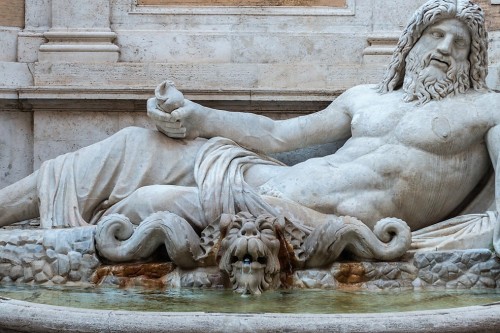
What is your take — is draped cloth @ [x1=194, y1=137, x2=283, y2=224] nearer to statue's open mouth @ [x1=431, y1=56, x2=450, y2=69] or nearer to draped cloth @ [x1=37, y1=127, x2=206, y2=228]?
draped cloth @ [x1=37, y1=127, x2=206, y2=228]

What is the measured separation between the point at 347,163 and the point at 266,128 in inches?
22.1

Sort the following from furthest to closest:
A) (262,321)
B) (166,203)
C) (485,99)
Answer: (485,99) → (166,203) → (262,321)

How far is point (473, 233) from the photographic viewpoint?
240 inches

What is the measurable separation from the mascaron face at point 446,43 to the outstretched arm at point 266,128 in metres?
0.60

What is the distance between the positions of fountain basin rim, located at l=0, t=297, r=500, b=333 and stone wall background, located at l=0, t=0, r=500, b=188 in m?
3.16

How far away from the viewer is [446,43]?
647 centimetres

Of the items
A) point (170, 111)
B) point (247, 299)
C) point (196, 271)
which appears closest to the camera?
point (247, 299)

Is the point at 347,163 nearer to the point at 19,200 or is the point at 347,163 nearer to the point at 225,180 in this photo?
the point at 225,180

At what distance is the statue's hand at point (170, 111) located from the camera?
6.58 m

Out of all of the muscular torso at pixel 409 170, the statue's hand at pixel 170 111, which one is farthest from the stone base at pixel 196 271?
the statue's hand at pixel 170 111

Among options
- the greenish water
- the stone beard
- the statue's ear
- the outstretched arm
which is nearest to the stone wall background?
the outstretched arm

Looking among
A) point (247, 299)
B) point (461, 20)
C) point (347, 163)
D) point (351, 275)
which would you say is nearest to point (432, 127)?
point (347, 163)

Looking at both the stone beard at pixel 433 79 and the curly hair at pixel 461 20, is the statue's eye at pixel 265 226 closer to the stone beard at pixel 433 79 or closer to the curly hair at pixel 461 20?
the stone beard at pixel 433 79

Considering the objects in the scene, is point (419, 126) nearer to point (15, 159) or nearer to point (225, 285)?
point (225, 285)
